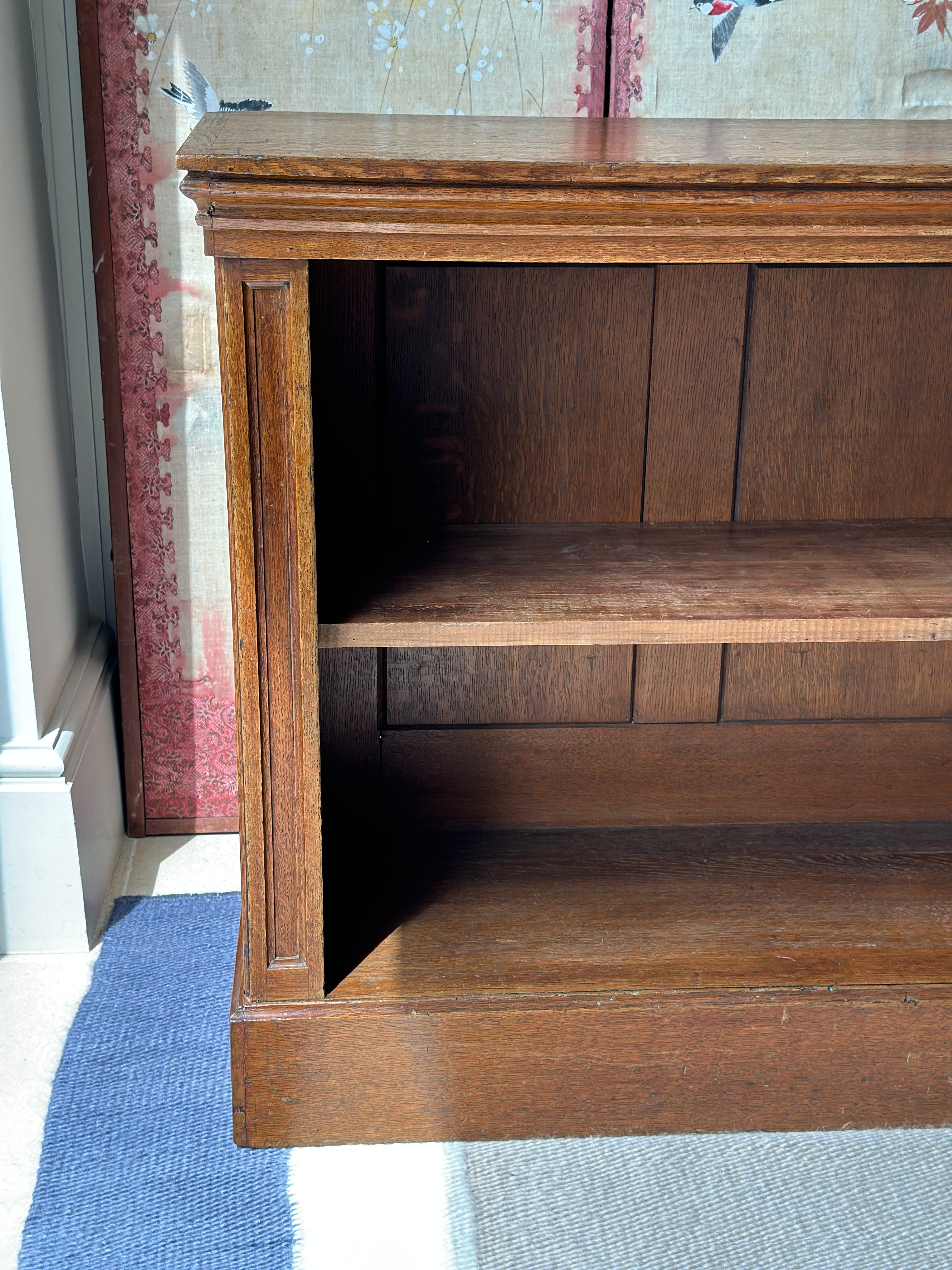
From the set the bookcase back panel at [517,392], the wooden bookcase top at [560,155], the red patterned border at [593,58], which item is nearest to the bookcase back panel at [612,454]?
the bookcase back panel at [517,392]

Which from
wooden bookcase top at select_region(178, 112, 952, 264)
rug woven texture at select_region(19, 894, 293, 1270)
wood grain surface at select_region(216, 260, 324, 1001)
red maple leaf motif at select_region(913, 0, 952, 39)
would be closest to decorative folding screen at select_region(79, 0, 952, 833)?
red maple leaf motif at select_region(913, 0, 952, 39)

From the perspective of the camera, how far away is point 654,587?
133 cm

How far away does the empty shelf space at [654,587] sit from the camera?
1.24 meters

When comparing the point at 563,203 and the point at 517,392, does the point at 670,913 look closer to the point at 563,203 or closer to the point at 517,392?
the point at 517,392

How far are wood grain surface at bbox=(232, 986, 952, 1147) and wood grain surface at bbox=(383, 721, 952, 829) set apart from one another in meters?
0.38

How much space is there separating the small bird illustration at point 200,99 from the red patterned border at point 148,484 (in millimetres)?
45

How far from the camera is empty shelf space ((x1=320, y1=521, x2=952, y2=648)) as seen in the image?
1236 millimetres

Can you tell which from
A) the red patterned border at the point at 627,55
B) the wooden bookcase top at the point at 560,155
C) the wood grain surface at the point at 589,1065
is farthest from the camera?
the red patterned border at the point at 627,55

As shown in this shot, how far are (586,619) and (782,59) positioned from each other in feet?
2.91

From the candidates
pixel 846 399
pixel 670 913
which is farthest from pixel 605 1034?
pixel 846 399

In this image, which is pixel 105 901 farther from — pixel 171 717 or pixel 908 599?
pixel 908 599

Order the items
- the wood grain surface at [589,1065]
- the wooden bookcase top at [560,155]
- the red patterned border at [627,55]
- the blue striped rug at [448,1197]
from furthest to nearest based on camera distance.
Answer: the red patterned border at [627,55] < the wood grain surface at [589,1065] < the blue striped rug at [448,1197] < the wooden bookcase top at [560,155]

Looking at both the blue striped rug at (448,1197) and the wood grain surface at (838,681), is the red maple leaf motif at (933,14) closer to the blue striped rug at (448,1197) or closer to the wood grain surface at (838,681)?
the wood grain surface at (838,681)

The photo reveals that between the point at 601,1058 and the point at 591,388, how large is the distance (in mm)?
799
